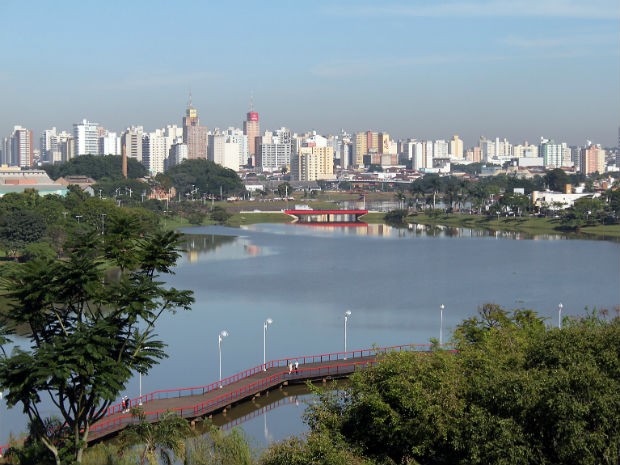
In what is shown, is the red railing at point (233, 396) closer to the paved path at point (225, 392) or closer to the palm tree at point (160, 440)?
the paved path at point (225, 392)

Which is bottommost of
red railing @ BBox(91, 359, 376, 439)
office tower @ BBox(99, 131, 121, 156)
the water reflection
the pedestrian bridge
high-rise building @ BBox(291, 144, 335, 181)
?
red railing @ BBox(91, 359, 376, 439)

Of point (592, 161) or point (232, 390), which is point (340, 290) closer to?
point (232, 390)

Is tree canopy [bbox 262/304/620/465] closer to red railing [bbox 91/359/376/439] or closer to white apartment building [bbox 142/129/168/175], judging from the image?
red railing [bbox 91/359/376/439]

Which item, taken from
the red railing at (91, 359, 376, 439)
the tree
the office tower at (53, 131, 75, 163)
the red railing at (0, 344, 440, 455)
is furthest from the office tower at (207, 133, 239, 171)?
the tree

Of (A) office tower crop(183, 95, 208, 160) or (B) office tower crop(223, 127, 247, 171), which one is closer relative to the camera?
(A) office tower crop(183, 95, 208, 160)

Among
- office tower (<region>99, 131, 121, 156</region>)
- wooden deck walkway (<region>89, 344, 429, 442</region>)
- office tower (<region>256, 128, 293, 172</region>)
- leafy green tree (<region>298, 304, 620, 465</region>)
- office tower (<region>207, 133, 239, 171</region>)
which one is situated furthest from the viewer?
office tower (<region>256, 128, 293, 172</region>)

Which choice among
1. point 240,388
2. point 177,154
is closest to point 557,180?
point 177,154

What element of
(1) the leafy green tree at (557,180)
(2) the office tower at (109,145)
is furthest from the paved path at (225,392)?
(2) the office tower at (109,145)
